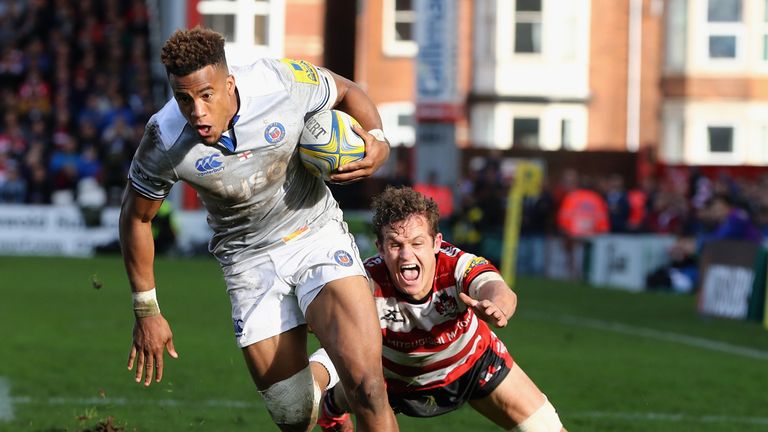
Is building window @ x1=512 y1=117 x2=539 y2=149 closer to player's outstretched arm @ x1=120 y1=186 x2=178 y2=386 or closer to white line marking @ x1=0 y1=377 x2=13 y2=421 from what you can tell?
white line marking @ x1=0 y1=377 x2=13 y2=421

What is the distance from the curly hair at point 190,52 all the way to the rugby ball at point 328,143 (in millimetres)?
552

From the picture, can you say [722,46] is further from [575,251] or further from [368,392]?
[368,392]

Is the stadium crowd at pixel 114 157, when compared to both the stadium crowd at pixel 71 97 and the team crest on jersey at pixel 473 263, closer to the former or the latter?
the stadium crowd at pixel 71 97

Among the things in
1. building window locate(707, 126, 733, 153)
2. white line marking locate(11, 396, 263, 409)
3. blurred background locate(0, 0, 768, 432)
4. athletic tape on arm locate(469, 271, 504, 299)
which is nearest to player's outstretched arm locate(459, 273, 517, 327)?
athletic tape on arm locate(469, 271, 504, 299)

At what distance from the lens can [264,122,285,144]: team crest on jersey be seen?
618 cm

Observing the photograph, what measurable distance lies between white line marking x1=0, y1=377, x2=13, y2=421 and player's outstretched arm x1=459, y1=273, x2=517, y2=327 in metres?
3.69

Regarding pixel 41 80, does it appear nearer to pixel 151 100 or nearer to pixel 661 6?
pixel 151 100

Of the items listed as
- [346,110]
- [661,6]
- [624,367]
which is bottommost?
[624,367]

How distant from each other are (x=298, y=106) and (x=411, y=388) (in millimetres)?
1462

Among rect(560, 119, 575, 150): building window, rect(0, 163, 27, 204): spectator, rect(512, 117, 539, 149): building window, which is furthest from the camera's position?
rect(560, 119, 575, 150): building window

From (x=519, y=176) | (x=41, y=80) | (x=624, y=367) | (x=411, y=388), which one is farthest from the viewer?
(x=41, y=80)

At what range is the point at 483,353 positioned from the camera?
666 cm

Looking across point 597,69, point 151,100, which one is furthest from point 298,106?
point 597,69

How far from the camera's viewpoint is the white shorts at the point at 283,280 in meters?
6.34
